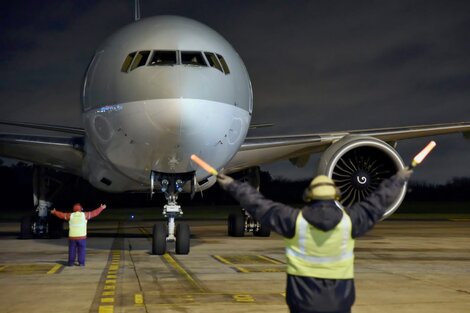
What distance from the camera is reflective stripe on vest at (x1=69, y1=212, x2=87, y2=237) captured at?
41.3ft

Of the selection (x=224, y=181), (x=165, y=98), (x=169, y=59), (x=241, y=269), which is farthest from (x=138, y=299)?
(x=169, y=59)

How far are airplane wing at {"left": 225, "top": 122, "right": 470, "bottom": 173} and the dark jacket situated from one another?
Answer: 12159 millimetres

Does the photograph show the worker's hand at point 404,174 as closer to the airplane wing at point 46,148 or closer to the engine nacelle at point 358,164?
the engine nacelle at point 358,164

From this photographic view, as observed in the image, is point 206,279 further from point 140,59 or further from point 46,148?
point 46,148

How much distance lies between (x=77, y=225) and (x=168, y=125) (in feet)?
8.39

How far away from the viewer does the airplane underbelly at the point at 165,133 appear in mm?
11734

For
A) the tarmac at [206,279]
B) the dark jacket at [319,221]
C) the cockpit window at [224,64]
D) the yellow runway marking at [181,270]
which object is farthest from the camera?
the cockpit window at [224,64]

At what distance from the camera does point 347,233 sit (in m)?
4.67

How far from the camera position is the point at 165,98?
38.2 ft

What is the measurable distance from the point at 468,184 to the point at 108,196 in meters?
52.8

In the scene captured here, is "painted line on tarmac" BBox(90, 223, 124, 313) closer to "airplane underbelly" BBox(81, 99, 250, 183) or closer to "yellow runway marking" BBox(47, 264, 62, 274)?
"yellow runway marking" BBox(47, 264, 62, 274)

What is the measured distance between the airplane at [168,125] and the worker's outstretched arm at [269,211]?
274 inches

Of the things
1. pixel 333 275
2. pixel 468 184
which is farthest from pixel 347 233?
pixel 468 184

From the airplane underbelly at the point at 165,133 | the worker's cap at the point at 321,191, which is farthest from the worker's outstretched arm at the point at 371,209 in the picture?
the airplane underbelly at the point at 165,133
